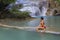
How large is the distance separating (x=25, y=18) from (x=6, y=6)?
404cm

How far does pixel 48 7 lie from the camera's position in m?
39.8

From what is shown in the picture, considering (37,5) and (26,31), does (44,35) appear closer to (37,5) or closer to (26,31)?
(26,31)

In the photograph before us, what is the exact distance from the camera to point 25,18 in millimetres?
27672

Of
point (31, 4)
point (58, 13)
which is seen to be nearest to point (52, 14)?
point (58, 13)

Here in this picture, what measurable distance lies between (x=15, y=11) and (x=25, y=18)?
1994mm

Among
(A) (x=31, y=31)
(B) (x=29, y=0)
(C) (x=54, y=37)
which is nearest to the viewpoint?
(C) (x=54, y=37)

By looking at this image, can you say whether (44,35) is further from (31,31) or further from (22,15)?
(22,15)

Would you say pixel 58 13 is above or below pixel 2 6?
below

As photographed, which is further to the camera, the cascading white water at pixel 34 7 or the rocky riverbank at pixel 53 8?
the rocky riverbank at pixel 53 8

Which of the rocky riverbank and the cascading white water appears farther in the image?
the rocky riverbank

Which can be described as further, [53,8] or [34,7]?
[53,8]

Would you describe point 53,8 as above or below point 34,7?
below

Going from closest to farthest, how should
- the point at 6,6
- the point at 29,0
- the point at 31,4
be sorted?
the point at 6,6 < the point at 31,4 < the point at 29,0

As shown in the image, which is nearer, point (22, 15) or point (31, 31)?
point (31, 31)
